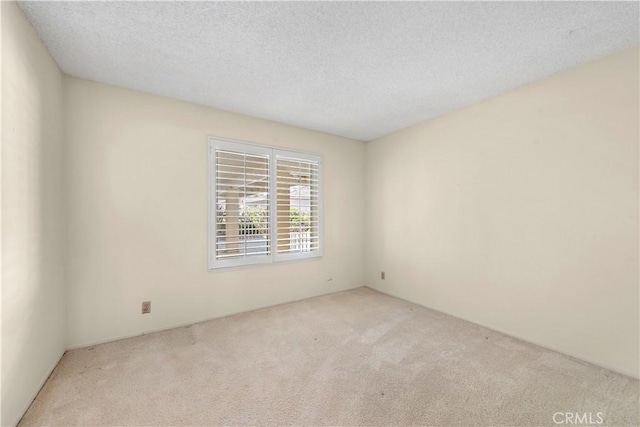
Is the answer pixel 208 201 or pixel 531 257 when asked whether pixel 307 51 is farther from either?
pixel 531 257

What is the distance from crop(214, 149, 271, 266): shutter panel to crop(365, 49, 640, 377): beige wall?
1.88m

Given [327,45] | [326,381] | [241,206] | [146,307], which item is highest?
[327,45]

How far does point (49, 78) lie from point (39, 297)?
→ 156 centimetres

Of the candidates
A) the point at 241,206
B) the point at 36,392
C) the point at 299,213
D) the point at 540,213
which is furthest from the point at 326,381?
the point at 540,213

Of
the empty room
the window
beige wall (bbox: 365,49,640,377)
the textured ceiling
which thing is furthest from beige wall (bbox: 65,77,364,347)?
beige wall (bbox: 365,49,640,377)

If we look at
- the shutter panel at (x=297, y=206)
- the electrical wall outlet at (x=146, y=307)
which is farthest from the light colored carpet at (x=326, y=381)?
the shutter panel at (x=297, y=206)

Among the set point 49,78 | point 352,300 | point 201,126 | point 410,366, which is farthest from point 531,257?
point 49,78

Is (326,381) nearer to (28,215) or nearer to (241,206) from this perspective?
(241,206)

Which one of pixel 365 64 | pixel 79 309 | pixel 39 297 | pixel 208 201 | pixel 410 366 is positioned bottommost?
pixel 410 366

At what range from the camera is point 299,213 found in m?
3.54

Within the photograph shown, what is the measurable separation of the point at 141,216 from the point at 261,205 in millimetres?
1200

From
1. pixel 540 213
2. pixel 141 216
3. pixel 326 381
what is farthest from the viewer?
pixel 141 216

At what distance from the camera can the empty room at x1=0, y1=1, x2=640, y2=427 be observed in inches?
61.5

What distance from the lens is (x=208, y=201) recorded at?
2857 millimetres
